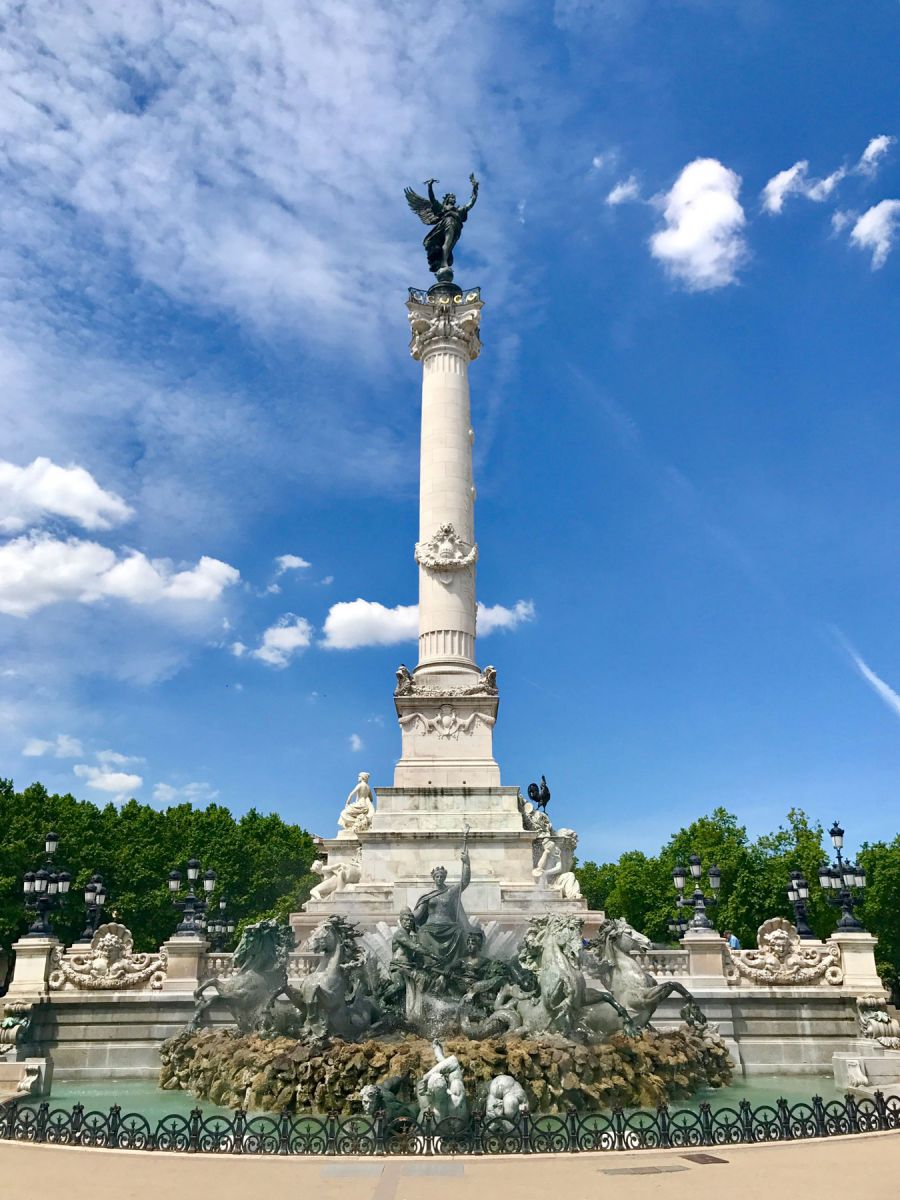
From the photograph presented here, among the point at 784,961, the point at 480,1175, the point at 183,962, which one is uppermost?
the point at 183,962

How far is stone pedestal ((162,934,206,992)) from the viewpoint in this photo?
19797 millimetres

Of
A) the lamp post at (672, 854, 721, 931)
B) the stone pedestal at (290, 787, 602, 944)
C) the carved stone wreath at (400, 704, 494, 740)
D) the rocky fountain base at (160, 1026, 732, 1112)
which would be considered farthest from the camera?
the carved stone wreath at (400, 704, 494, 740)

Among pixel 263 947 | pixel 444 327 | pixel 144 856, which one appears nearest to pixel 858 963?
pixel 263 947

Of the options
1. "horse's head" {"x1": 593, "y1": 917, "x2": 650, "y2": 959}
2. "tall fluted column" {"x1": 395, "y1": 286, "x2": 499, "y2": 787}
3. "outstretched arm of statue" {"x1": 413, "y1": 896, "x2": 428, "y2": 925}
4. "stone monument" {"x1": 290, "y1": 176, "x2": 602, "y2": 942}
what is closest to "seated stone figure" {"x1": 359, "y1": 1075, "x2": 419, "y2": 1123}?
"outstretched arm of statue" {"x1": 413, "y1": 896, "x2": 428, "y2": 925}

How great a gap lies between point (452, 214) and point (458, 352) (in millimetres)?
7595

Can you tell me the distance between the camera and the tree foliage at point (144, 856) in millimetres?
40469

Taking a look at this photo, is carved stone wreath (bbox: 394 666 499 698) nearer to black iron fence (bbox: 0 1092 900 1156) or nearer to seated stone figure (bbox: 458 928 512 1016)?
seated stone figure (bbox: 458 928 512 1016)

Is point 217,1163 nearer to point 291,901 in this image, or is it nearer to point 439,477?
point 439,477

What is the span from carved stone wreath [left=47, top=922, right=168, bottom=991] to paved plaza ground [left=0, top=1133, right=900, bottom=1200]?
1044cm

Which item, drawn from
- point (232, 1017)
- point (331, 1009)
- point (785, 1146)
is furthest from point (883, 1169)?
point (232, 1017)

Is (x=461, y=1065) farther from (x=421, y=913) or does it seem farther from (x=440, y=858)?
(x=440, y=858)

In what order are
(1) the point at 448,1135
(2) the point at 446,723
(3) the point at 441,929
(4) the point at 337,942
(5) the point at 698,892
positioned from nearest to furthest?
(1) the point at 448,1135 < (4) the point at 337,942 < (3) the point at 441,929 < (5) the point at 698,892 < (2) the point at 446,723

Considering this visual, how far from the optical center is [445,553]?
2891 cm

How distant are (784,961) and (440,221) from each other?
28.9m
